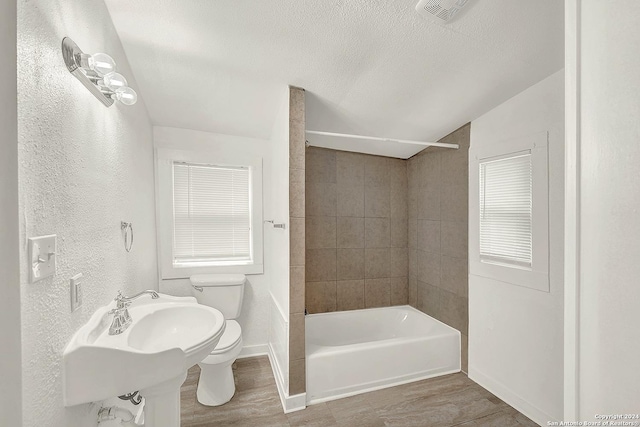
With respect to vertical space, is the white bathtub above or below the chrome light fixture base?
below

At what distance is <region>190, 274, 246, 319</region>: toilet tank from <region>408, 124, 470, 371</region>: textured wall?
74.8 inches

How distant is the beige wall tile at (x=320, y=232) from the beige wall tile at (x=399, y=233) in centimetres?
73

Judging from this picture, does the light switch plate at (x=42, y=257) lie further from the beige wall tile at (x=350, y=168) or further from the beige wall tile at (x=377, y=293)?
the beige wall tile at (x=377, y=293)

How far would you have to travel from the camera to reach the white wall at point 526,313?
5.69 feet

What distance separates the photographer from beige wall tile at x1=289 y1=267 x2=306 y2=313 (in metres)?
1.90

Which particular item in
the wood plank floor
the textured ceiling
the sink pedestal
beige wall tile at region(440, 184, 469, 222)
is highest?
the textured ceiling

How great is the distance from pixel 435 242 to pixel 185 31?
2.65 metres

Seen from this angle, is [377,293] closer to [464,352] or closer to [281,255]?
[464,352]

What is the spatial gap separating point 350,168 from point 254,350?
2.16 metres

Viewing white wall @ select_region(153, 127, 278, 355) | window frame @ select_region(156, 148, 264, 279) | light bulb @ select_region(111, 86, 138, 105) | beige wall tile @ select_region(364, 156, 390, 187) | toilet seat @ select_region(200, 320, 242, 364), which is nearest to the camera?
light bulb @ select_region(111, 86, 138, 105)

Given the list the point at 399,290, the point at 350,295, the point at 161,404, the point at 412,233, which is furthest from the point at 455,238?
the point at 161,404

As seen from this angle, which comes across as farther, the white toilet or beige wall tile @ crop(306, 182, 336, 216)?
beige wall tile @ crop(306, 182, 336, 216)

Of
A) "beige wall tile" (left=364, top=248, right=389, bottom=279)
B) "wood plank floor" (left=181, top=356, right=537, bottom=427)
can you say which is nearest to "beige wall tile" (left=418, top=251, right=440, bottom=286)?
"beige wall tile" (left=364, top=248, right=389, bottom=279)

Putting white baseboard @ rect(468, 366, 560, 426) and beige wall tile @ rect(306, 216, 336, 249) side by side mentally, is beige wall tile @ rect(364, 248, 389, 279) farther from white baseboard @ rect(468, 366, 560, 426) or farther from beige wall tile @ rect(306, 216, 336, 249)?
white baseboard @ rect(468, 366, 560, 426)
